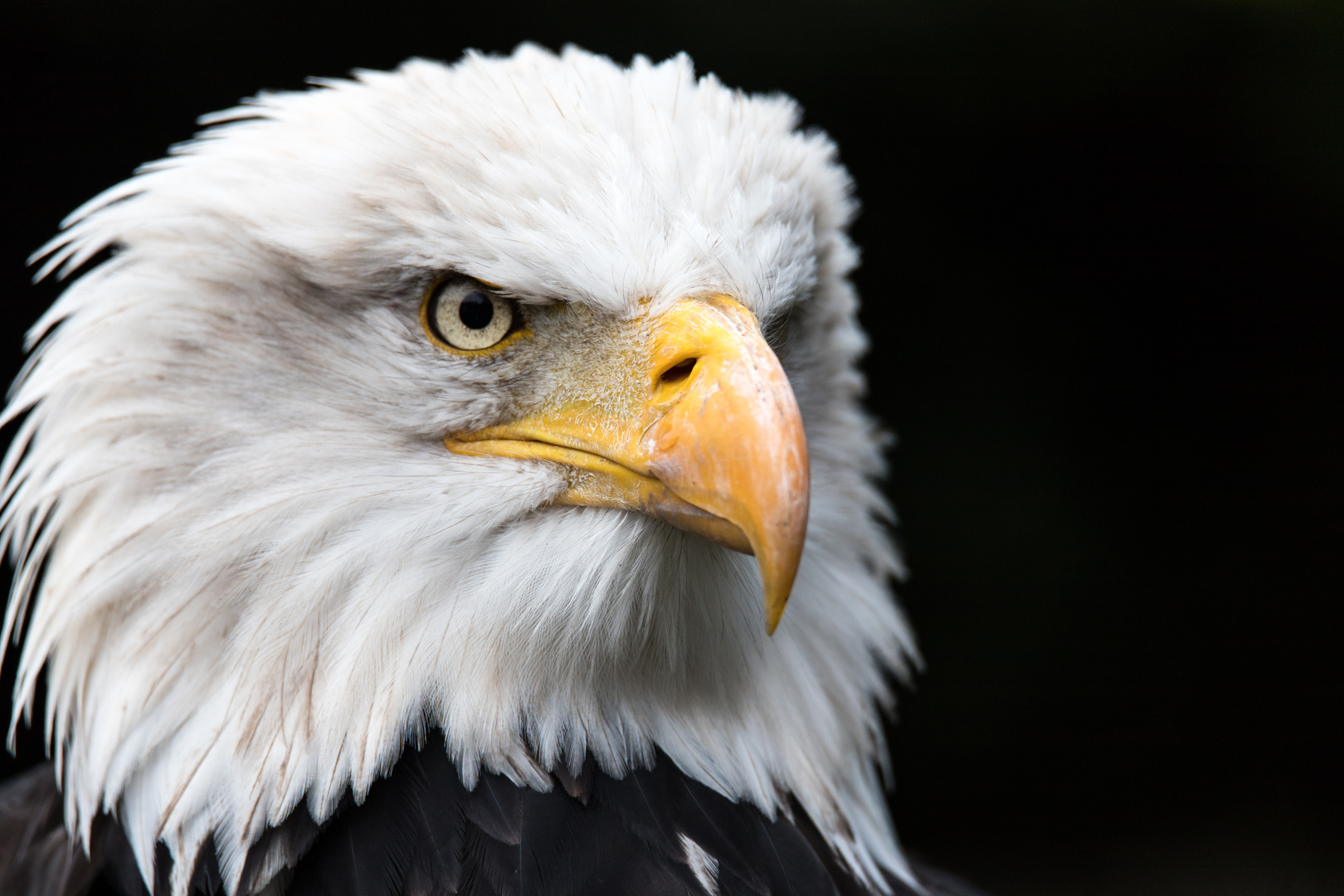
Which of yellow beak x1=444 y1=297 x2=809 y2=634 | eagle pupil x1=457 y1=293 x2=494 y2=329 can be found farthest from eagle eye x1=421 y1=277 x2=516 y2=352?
yellow beak x1=444 y1=297 x2=809 y2=634

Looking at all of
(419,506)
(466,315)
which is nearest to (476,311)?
(466,315)

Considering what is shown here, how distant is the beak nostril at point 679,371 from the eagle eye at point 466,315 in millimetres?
218

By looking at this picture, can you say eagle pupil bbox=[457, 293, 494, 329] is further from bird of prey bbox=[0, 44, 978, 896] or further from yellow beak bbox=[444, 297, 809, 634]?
yellow beak bbox=[444, 297, 809, 634]

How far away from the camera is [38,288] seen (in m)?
2.98

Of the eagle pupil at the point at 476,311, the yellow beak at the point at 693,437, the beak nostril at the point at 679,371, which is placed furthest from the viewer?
the eagle pupil at the point at 476,311

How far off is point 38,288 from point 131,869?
7.06ft

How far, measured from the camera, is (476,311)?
51.6 inches

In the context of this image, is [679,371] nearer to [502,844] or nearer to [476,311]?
[476,311]

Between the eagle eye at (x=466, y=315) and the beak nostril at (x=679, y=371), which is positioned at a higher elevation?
the beak nostril at (x=679, y=371)

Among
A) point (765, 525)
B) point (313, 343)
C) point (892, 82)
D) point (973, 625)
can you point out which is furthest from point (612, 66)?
point (973, 625)

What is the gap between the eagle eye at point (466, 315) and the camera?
131 centimetres

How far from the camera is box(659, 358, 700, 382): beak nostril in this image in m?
1.20

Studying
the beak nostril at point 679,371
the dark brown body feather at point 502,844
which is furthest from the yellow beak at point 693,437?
the dark brown body feather at point 502,844

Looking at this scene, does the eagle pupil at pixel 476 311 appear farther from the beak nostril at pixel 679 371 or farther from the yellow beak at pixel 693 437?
the beak nostril at pixel 679 371
